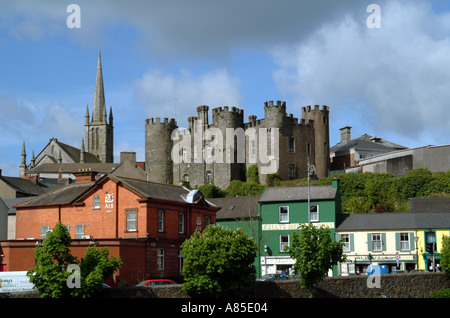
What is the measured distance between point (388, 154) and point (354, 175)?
1098 centimetres

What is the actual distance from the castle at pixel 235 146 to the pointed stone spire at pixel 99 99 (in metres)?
69.5

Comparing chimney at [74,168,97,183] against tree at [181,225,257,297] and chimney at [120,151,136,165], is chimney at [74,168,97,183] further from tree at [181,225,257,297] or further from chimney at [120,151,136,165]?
chimney at [120,151,136,165]

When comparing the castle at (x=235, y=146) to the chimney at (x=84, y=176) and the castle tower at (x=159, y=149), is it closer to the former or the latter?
the castle tower at (x=159, y=149)

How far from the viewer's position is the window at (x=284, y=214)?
59.6m

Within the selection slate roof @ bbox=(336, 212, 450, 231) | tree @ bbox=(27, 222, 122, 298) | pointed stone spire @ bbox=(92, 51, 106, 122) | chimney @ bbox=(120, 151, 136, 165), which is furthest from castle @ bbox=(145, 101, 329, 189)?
pointed stone spire @ bbox=(92, 51, 106, 122)

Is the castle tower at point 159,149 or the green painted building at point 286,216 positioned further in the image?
the castle tower at point 159,149

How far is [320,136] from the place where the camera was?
303 feet

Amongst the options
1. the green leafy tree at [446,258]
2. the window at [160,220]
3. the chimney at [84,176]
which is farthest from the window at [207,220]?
the green leafy tree at [446,258]

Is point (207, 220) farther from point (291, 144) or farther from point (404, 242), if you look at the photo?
point (291, 144)

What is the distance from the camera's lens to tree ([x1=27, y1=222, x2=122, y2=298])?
99.5 ft

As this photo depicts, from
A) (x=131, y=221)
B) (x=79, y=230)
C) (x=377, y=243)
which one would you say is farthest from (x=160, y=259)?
(x=377, y=243)

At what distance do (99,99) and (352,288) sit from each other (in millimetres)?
135223
